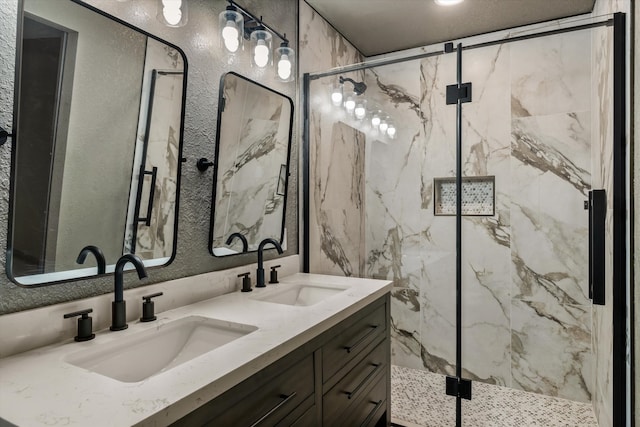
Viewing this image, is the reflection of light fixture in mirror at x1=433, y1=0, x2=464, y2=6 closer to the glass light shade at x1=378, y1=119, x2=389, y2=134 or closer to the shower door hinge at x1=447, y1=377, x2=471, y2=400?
the glass light shade at x1=378, y1=119, x2=389, y2=134

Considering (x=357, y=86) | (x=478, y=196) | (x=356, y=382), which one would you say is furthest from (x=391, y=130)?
(x=356, y=382)

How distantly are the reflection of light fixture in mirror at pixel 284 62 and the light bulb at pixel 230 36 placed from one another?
0.33 metres

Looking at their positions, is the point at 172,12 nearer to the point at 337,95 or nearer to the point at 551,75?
the point at 337,95

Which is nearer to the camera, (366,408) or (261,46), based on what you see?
Answer: (366,408)

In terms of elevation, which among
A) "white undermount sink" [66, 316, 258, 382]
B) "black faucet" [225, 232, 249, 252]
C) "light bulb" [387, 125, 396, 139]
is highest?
"light bulb" [387, 125, 396, 139]

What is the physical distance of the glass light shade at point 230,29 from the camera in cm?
166

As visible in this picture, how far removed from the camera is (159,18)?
1.40 metres

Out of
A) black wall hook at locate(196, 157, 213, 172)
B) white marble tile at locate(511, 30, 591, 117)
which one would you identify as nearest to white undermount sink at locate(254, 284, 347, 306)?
black wall hook at locate(196, 157, 213, 172)

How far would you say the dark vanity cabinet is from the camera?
3.11 ft

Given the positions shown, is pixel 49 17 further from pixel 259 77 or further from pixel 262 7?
pixel 262 7

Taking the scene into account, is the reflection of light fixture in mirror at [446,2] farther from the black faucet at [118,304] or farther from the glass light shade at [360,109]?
the black faucet at [118,304]

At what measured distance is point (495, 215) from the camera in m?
2.47

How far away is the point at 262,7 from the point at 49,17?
3.80 feet

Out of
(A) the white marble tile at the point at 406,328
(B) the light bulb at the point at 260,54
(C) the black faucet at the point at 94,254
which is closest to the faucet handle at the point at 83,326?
(C) the black faucet at the point at 94,254
